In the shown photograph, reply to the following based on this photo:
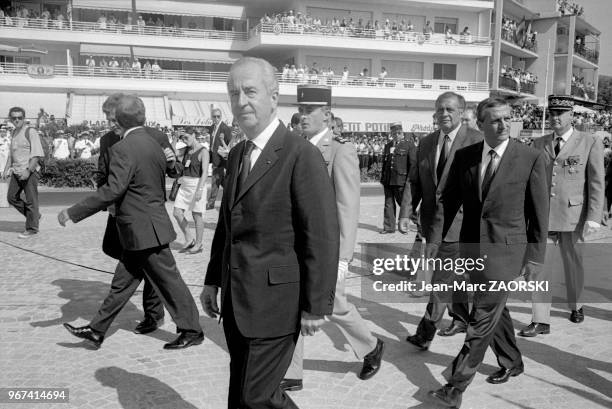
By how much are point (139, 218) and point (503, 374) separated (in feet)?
10.1

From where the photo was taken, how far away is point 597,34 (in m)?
70.6

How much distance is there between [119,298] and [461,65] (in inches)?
1639

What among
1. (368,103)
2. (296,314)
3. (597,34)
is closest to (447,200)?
(296,314)

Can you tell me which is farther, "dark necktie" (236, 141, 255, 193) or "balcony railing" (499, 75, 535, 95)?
"balcony railing" (499, 75, 535, 95)

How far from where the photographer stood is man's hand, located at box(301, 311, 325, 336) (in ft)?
9.35

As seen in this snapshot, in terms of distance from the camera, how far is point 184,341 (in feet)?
16.6

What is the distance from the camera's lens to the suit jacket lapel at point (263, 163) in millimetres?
2812

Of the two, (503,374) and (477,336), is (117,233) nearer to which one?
Answer: (477,336)

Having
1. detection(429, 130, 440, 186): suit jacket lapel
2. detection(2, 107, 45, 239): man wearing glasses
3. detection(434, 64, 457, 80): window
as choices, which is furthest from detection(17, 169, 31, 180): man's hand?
detection(434, 64, 457, 80): window

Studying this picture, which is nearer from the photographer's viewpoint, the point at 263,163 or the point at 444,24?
Answer: the point at 263,163

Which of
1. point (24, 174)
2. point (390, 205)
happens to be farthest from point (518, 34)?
point (24, 174)

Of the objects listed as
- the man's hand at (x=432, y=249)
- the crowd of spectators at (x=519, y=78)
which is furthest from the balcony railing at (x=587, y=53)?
the man's hand at (x=432, y=249)

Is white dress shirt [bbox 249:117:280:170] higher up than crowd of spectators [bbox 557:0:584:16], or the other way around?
crowd of spectators [bbox 557:0:584:16]

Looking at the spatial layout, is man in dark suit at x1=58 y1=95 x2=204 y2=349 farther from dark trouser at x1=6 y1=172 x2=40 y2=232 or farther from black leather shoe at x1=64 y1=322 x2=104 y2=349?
dark trouser at x1=6 y1=172 x2=40 y2=232
